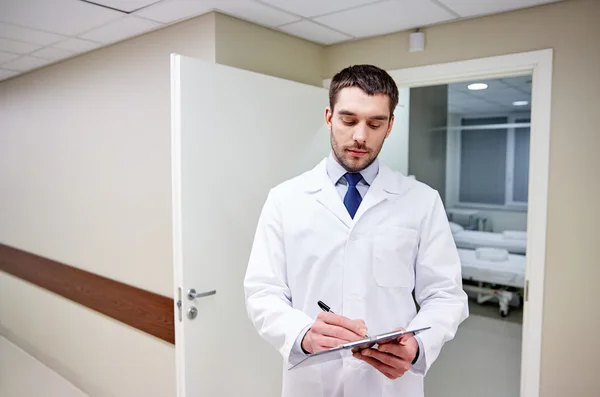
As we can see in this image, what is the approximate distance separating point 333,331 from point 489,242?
4556 millimetres

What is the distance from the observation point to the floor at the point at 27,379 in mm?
3174

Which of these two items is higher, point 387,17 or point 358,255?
point 387,17

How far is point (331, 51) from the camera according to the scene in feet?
8.93

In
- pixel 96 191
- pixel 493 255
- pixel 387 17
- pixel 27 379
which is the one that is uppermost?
pixel 387 17

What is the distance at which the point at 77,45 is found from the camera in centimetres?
270

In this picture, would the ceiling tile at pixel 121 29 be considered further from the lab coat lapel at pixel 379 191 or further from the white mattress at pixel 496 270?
the white mattress at pixel 496 270

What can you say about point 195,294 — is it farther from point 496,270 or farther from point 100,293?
point 496,270

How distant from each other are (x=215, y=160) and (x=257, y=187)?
29 centimetres

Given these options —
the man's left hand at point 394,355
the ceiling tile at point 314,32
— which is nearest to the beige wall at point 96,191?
the ceiling tile at point 314,32

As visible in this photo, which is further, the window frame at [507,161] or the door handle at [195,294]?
the window frame at [507,161]

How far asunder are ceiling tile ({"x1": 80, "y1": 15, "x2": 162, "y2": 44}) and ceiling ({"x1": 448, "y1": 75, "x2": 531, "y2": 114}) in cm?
243

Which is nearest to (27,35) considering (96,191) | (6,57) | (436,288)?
(6,57)

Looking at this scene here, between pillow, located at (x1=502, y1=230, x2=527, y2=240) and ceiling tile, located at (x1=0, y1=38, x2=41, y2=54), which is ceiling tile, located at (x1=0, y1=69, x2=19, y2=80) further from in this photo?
pillow, located at (x1=502, y1=230, x2=527, y2=240)

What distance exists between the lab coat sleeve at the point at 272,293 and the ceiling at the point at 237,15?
1.04 meters
